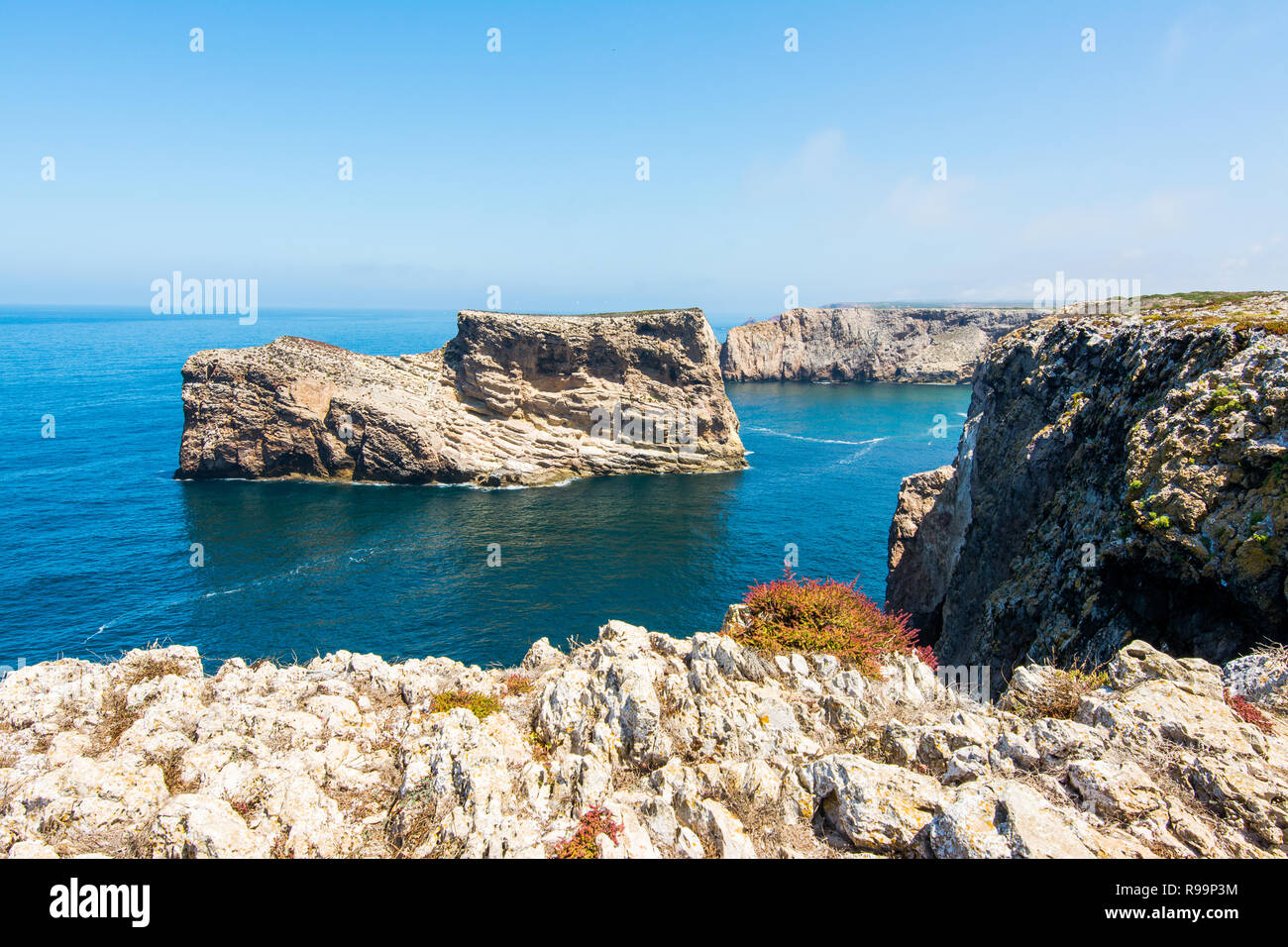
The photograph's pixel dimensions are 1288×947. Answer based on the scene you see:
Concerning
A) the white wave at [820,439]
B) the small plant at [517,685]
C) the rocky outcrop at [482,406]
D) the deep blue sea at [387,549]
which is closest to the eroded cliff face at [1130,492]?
the small plant at [517,685]

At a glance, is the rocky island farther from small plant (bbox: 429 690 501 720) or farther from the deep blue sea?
the deep blue sea

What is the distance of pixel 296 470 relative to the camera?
78875 mm

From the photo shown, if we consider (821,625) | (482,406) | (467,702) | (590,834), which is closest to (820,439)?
(482,406)

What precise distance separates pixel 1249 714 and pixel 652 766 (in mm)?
9980

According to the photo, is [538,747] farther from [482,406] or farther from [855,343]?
[855,343]

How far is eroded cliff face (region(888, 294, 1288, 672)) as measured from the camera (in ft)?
50.8

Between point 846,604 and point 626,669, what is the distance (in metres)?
6.25

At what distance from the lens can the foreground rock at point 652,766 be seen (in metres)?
9.11

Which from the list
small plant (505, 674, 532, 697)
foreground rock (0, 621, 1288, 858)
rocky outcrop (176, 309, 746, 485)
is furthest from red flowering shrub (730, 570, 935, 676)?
rocky outcrop (176, 309, 746, 485)

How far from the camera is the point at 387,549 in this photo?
5669 centimetres

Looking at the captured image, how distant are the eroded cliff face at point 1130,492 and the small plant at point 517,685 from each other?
47.2ft

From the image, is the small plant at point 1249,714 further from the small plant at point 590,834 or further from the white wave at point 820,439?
the white wave at point 820,439

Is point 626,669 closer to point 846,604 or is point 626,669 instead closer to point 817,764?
point 817,764

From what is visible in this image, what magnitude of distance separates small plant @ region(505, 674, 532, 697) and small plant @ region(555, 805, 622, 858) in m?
5.34
